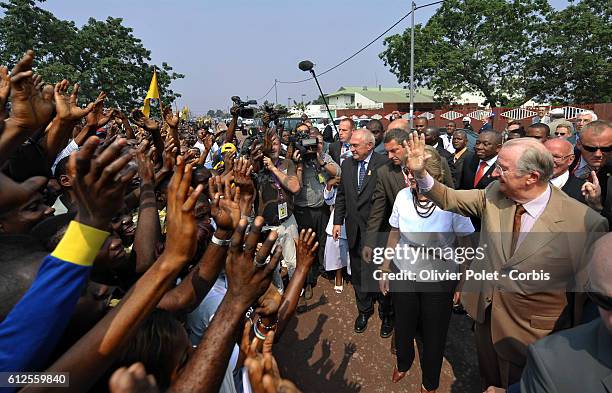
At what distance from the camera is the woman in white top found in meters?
2.80

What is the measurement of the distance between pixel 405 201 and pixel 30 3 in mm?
27944

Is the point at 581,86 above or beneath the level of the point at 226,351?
above

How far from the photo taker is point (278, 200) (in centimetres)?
399

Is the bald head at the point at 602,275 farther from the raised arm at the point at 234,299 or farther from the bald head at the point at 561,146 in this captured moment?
the bald head at the point at 561,146

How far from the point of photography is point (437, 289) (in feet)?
9.18

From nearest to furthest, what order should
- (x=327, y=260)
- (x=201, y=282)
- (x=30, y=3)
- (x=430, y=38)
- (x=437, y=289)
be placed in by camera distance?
(x=201, y=282) < (x=437, y=289) < (x=327, y=260) < (x=30, y=3) < (x=430, y=38)

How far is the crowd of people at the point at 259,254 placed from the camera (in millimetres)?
1010

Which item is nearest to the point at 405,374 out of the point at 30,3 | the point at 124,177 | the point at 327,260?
the point at 327,260

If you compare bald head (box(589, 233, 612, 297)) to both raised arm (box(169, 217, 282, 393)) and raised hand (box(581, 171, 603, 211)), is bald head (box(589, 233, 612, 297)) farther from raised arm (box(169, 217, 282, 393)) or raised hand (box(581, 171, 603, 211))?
raised hand (box(581, 171, 603, 211))

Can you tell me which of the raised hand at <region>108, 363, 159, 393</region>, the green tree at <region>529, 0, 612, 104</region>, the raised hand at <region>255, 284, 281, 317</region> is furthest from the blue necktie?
the green tree at <region>529, 0, 612, 104</region>

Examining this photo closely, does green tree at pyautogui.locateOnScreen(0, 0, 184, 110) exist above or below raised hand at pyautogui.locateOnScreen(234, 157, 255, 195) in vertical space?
above

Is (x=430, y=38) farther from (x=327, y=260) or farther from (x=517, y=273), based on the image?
(x=517, y=273)

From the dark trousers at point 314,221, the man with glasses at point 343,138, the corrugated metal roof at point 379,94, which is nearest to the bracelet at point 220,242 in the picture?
the dark trousers at point 314,221

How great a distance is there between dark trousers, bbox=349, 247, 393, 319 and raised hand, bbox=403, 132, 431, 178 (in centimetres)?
165
